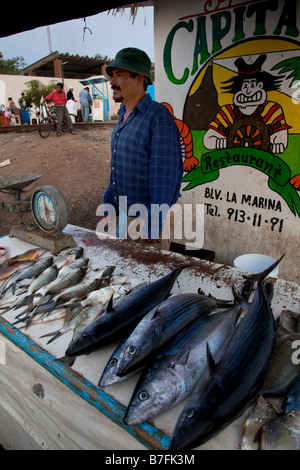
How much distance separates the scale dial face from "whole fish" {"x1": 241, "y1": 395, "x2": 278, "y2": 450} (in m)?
1.90

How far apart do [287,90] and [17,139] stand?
1168 cm

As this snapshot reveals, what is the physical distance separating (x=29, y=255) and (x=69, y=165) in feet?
26.2

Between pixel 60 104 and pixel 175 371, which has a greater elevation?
pixel 60 104

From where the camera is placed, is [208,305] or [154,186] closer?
[208,305]

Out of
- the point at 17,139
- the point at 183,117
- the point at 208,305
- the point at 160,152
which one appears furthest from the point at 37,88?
the point at 208,305

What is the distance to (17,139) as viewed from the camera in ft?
41.3

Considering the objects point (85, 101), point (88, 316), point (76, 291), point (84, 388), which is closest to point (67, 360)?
point (84, 388)

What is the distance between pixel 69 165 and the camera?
10.1 m

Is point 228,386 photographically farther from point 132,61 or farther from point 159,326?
point 132,61

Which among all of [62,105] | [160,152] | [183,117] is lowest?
[160,152]

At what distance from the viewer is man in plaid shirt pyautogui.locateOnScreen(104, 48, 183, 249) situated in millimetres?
2785

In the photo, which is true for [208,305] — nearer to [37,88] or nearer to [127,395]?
[127,395]

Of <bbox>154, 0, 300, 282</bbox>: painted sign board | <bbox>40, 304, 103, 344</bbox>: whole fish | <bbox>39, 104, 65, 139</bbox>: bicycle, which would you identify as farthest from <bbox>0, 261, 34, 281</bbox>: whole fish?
<bbox>39, 104, 65, 139</bbox>: bicycle

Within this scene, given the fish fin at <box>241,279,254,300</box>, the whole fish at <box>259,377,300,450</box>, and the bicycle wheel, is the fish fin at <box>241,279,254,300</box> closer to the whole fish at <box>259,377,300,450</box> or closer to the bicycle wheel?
the whole fish at <box>259,377,300,450</box>
